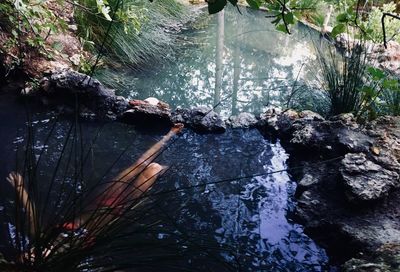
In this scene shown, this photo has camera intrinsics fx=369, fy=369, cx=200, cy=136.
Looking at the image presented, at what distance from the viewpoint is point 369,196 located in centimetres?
211

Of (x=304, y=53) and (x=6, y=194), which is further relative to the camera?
(x=304, y=53)

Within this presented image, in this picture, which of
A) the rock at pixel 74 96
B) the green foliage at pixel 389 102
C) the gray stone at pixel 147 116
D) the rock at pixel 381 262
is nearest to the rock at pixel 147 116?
the gray stone at pixel 147 116

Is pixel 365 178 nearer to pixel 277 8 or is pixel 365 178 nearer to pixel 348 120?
pixel 348 120

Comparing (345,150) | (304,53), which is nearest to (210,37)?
(304,53)

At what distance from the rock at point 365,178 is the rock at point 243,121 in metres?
1.30

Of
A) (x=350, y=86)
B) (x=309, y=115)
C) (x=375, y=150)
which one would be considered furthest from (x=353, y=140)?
(x=309, y=115)

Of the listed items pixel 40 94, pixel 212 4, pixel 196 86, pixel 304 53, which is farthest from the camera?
pixel 304 53

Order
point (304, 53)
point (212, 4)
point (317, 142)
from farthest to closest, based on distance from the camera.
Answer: point (304, 53)
point (317, 142)
point (212, 4)

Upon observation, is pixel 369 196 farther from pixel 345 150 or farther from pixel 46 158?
pixel 46 158

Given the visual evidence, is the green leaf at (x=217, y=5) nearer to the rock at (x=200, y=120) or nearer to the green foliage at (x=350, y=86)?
the rock at (x=200, y=120)

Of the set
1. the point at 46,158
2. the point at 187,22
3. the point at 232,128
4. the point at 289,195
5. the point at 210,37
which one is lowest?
the point at 289,195

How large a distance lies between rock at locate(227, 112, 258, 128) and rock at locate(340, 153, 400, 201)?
130 cm

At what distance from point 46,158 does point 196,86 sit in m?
2.52

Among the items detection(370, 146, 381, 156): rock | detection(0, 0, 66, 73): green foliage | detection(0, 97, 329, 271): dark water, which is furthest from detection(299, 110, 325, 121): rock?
detection(0, 0, 66, 73): green foliage
